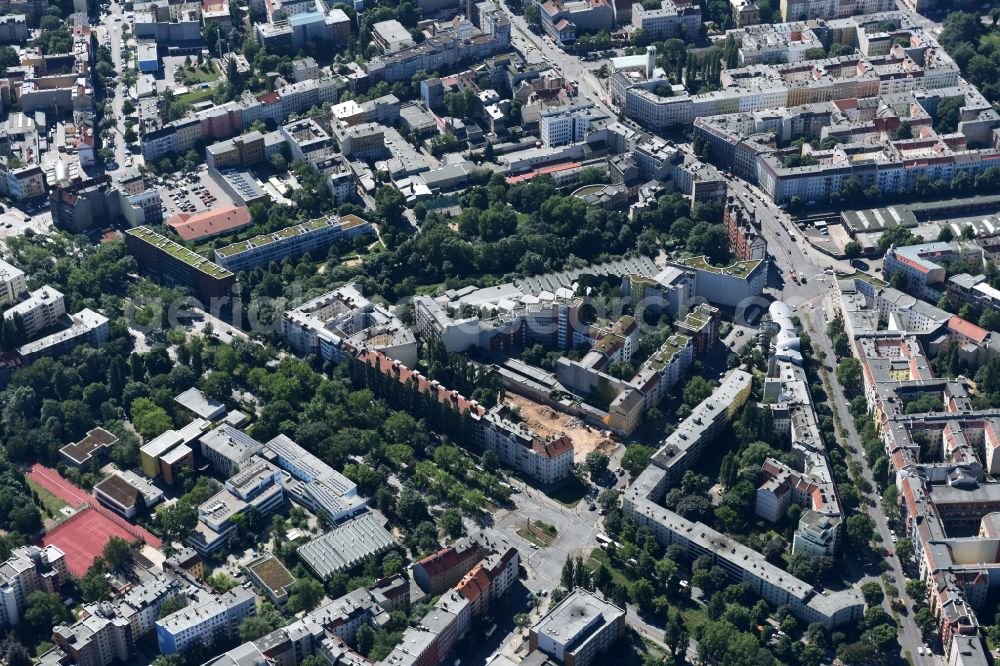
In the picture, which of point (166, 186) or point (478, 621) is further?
point (166, 186)

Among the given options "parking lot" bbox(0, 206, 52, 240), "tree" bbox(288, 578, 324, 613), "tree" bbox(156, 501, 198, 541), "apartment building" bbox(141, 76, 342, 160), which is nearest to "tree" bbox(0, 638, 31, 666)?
"tree" bbox(156, 501, 198, 541)

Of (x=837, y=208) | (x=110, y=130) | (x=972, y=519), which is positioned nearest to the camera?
(x=972, y=519)

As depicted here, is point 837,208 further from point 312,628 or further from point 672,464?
point 312,628

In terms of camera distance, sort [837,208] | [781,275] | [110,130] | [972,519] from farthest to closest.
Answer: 1. [110,130]
2. [837,208]
3. [781,275]
4. [972,519]

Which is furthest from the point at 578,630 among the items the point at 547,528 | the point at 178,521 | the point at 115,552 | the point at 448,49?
the point at 448,49

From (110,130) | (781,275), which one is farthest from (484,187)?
(110,130)

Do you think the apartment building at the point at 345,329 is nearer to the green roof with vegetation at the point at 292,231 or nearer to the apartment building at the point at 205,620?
the green roof with vegetation at the point at 292,231

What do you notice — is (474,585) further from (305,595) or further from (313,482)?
(313,482)

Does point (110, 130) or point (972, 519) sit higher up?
point (110, 130)
